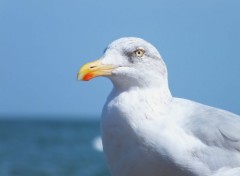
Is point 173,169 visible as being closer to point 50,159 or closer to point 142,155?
point 142,155

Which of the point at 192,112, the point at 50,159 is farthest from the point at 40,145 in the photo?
the point at 192,112

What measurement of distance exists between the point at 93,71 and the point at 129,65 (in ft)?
0.63

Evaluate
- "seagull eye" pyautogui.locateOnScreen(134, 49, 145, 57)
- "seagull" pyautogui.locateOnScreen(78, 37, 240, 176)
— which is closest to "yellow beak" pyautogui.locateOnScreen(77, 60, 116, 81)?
"seagull" pyautogui.locateOnScreen(78, 37, 240, 176)

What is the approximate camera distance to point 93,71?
408cm

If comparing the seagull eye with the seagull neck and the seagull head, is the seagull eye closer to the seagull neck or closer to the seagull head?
the seagull head

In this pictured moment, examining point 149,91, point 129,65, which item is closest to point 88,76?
point 129,65

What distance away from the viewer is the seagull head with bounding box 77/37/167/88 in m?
4.09

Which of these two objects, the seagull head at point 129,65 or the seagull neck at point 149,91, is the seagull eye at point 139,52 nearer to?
the seagull head at point 129,65

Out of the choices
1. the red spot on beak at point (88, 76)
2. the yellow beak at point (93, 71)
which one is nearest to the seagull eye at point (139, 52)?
the yellow beak at point (93, 71)

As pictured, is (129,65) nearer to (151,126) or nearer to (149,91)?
(149,91)

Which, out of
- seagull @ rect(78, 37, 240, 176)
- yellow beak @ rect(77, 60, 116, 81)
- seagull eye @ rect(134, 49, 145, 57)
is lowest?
seagull @ rect(78, 37, 240, 176)

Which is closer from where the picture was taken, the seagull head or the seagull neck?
the seagull head

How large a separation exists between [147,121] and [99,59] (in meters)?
0.38

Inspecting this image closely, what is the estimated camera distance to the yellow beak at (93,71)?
13.3 ft
